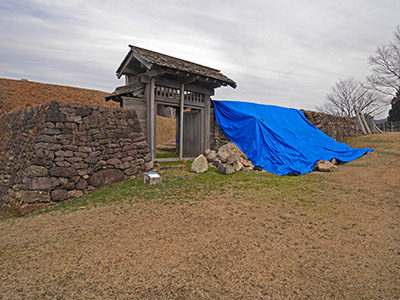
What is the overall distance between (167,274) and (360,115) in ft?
64.9

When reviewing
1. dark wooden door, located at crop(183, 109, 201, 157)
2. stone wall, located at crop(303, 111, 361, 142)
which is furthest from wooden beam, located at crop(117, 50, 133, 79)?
stone wall, located at crop(303, 111, 361, 142)

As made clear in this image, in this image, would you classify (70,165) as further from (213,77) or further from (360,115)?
(360,115)

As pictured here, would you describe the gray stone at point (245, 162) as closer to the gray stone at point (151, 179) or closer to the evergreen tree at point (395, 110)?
the gray stone at point (151, 179)

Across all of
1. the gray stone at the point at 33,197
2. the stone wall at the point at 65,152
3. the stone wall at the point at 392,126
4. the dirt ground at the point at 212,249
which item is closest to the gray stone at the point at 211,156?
the stone wall at the point at 65,152

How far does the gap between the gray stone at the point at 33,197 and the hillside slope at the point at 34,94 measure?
12.1 metres

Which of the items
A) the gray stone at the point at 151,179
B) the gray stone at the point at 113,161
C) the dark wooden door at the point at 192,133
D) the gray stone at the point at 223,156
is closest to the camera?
the gray stone at the point at 151,179

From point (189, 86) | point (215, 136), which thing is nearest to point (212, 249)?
point (189, 86)

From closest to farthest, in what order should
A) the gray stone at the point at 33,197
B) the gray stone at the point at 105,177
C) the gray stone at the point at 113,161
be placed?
the gray stone at the point at 33,197 → the gray stone at the point at 105,177 → the gray stone at the point at 113,161

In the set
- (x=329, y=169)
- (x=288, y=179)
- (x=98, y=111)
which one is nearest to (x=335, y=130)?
(x=329, y=169)

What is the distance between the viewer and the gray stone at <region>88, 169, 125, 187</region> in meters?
6.62

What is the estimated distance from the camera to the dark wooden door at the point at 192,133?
11.1m

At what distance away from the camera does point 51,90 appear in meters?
20.8

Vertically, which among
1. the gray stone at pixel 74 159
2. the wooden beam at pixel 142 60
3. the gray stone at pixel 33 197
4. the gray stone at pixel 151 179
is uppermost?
the wooden beam at pixel 142 60

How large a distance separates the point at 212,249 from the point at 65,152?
15.2 ft
